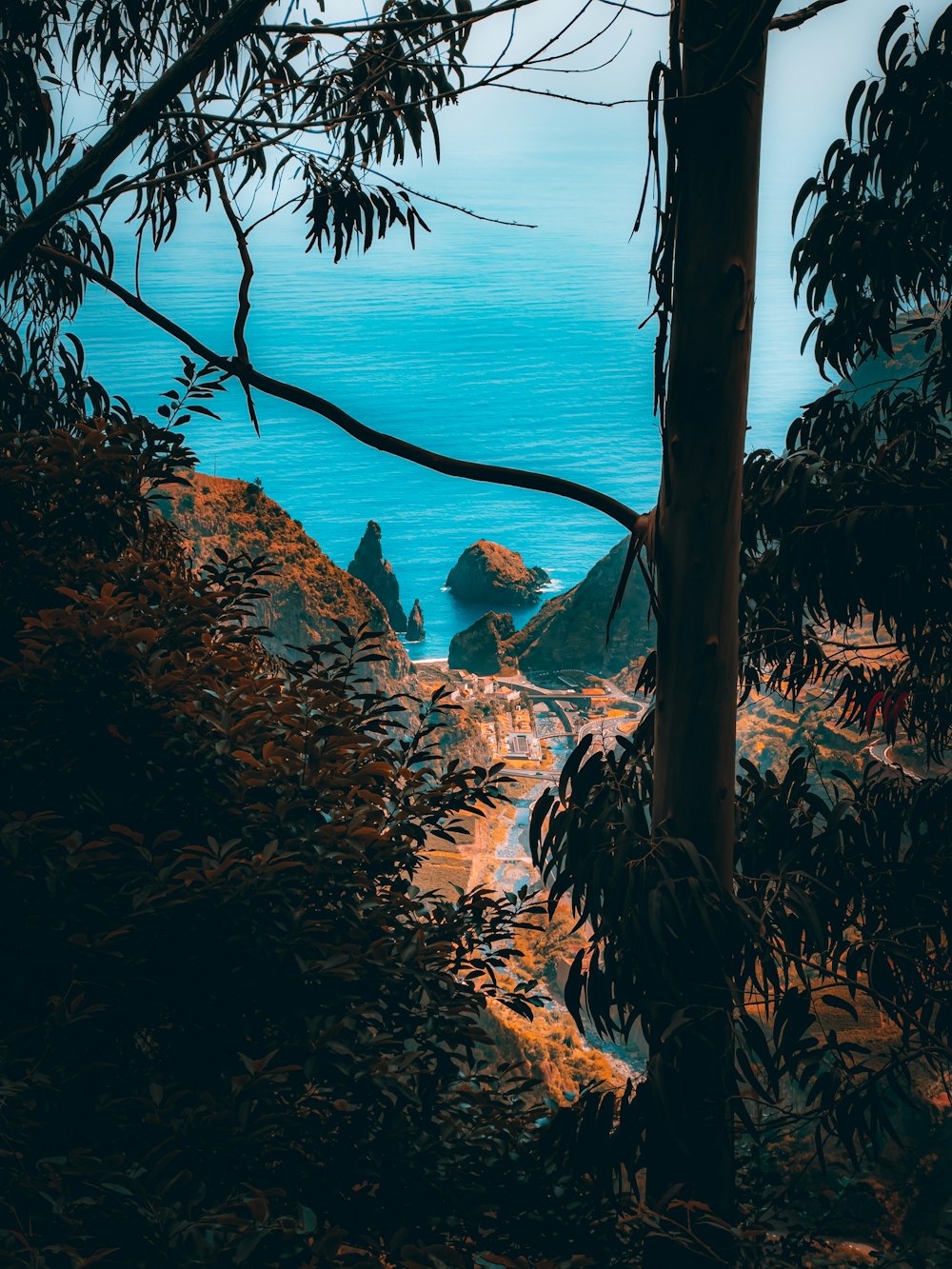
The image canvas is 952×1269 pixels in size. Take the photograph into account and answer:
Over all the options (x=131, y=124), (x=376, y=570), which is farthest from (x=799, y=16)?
(x=376, y=570)

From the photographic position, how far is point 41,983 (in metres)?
1.61

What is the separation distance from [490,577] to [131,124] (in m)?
25.4

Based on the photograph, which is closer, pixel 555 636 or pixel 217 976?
pixel 217 976

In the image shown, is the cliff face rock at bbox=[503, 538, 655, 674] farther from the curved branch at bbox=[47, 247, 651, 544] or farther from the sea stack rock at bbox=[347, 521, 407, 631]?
the curved branch at bbox=[47, 247, 651, 544]

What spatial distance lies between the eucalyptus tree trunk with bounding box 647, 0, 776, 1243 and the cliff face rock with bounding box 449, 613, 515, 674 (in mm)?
24068

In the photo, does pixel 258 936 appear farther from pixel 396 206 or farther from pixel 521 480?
pixel 396 206

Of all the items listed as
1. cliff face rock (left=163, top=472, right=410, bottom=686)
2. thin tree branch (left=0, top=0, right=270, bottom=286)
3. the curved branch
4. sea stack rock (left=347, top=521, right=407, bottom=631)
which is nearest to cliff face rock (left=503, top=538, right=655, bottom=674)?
sea stack rock (left=347, top=521, right=407, bottom=631)

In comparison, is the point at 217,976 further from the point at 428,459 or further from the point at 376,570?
the point at 376,570

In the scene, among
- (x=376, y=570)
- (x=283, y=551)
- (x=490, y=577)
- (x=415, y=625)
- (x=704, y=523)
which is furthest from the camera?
(x=490, y=577)

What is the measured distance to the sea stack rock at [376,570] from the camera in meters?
24.6

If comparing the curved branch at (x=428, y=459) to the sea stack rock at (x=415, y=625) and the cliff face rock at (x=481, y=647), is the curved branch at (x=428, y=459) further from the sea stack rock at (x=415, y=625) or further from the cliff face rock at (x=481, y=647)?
the cliff face rock at (x=481, y=647)

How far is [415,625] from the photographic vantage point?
A: 24969 millimetres

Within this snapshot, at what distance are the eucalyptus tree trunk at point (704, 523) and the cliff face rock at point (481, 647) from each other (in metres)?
24.1

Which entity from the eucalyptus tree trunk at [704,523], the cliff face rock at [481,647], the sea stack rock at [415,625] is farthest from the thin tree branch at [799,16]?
the cliff face rock at [481,647]
